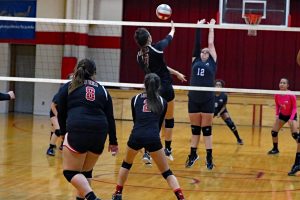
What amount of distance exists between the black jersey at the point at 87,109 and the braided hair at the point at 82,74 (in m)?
0.04

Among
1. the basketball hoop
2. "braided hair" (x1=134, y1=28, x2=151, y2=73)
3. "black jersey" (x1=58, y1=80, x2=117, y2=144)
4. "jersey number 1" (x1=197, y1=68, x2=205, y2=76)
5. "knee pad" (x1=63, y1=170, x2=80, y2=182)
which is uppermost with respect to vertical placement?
the basketball hoop

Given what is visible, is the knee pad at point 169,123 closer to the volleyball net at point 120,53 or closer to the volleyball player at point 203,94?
the volleyball player at point 203,94

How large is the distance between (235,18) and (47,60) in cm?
1253

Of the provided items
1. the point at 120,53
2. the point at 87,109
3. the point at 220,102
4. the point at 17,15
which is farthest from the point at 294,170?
the point at 17,15

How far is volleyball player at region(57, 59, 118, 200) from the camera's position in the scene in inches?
254

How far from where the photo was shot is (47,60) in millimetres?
23297

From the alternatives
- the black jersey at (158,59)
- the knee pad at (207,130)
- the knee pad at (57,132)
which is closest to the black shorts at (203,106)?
the knee pad at (207,130)

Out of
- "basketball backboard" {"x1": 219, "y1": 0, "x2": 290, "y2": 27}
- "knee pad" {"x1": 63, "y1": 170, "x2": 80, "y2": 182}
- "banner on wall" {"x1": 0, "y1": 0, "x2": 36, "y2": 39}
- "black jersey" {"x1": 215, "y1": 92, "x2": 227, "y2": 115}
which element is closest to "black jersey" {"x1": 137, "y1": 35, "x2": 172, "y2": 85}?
"basketball backboard" {"x1": 219, "y1": 0, "x2": 290, "y2": 27}

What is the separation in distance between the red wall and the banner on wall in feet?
11.5

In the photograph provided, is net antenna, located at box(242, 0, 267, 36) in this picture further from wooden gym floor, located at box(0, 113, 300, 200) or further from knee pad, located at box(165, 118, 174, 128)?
wooden gym floor, located at box(0, 113, 300, 200)

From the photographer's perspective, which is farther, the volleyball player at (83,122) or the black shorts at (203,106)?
the black shorts at (203,106)

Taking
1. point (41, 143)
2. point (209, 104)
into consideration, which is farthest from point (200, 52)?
point (41, 143)

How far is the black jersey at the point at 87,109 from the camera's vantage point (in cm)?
646

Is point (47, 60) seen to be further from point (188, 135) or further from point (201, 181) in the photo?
point (201, 181)
